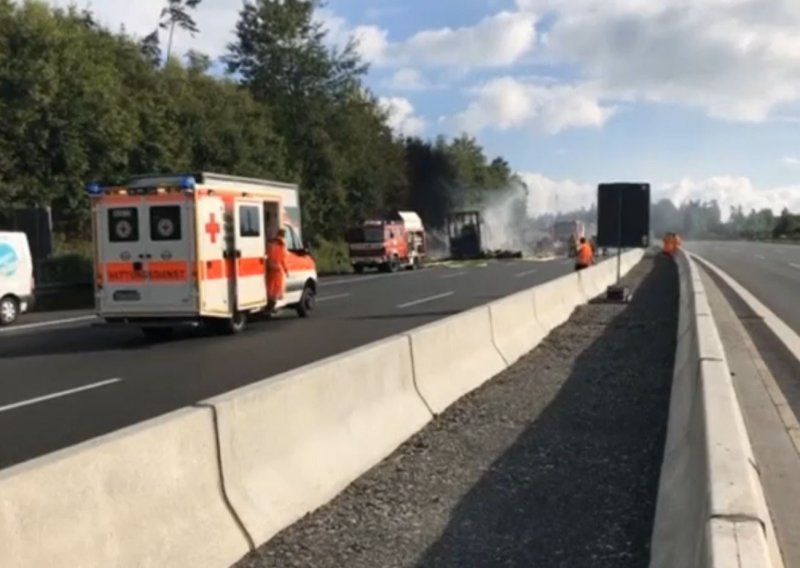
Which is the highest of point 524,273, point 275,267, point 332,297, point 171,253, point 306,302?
point 171,253

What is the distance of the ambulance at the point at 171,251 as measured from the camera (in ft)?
59.5

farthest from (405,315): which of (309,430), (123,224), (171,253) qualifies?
(309,430)

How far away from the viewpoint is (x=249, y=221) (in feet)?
65.2

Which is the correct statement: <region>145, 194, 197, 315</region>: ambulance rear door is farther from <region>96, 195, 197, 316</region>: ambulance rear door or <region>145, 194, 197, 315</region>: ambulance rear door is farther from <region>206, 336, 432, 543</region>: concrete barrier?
<region>206, 336, 432, 543</region>: concrete barrier

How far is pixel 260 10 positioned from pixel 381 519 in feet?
191

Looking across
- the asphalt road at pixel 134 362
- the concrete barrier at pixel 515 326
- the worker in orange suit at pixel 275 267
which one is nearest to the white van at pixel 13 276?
the asphalt road at pixel 134 362

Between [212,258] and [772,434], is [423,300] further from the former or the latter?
[772,434]

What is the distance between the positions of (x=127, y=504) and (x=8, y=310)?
1986cm

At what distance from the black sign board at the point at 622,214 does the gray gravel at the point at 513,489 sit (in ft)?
48.3

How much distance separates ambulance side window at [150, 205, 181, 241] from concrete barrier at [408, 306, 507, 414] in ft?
→ 22.3

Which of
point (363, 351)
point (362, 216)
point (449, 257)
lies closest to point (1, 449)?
point (363, 351)

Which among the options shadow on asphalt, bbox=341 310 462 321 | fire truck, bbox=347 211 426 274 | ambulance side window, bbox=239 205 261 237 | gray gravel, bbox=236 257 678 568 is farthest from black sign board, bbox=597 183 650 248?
fire truck, bbox=347 211 426 274

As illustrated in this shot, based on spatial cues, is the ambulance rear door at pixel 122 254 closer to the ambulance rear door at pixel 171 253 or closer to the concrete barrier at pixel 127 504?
the ambulance rear door at pixel 171 253

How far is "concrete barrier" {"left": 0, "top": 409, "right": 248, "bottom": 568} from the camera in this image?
420 cm
